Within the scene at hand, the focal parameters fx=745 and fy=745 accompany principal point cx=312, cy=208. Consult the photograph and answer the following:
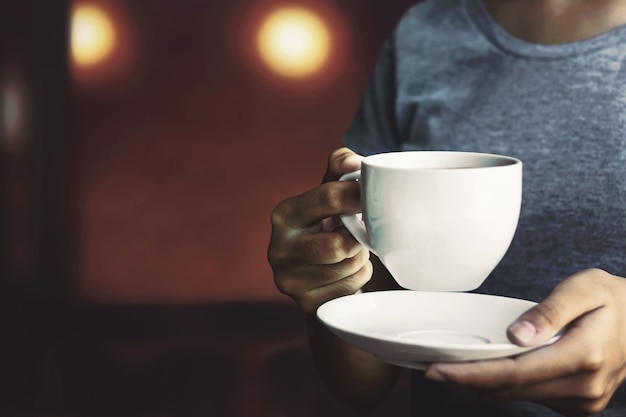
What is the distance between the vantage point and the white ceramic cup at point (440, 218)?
1.86 ft

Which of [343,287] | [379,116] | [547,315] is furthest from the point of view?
[379,116]

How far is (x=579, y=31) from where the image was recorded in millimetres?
927

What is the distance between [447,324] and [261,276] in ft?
6.11

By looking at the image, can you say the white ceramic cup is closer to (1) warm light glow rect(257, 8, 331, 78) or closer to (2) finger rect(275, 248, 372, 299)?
(2) finger rect(275, 248, 372, 299)

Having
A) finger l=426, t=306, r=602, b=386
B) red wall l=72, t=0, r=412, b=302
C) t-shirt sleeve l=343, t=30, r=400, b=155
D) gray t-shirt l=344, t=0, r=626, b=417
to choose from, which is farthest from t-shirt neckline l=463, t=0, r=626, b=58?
red wall l=72, t=0, r=412, b=302

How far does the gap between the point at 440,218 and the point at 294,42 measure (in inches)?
80.9

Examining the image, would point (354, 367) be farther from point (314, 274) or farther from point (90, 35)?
point (90, 35)

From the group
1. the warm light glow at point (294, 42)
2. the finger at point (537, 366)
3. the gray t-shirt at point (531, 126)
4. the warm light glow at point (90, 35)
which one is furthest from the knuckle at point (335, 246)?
the warm light glow at point (90, 35)

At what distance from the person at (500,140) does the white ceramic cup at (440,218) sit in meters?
0.10

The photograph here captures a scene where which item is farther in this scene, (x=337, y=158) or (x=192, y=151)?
(x=192, y=151)

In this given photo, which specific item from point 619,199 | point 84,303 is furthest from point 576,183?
point 84,303

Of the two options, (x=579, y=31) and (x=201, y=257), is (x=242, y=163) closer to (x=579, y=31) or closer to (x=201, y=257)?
(x=201, y=257)

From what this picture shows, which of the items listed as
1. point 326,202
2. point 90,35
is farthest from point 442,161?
point 90,35

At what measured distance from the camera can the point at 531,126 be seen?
94 centimetres
